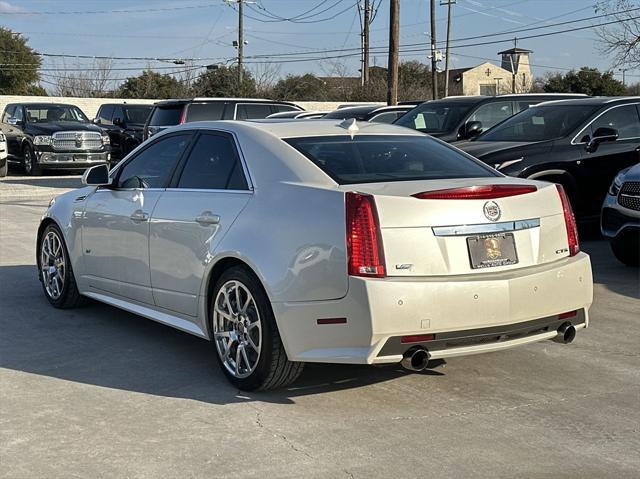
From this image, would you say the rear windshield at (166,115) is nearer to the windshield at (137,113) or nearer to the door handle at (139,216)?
the windshield at (137,113)

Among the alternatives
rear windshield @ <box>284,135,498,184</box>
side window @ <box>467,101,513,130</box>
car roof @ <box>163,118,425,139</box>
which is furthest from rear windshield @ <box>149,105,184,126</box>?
rear windshield @ <box>284,135,498,184</box>

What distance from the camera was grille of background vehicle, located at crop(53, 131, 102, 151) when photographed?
21359mm

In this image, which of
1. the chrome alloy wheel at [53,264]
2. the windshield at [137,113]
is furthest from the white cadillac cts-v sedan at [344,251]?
the windshield at [137,113]

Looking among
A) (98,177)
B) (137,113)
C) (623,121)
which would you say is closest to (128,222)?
(98,177)

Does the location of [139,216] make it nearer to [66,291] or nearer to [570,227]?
[66,291]

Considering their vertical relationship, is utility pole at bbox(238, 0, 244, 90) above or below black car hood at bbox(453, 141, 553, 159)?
above

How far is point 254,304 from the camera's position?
514 centimetres

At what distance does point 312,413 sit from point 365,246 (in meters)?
1.00

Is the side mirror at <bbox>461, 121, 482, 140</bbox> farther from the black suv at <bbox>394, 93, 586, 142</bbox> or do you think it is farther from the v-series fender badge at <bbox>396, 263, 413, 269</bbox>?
the v-series fender badge at <bbox>396, 263, 413, 269</bbox>

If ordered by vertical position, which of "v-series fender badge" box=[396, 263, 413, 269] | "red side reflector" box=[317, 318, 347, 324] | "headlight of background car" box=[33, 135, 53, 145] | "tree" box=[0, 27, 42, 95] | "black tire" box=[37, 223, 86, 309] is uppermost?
"tree" box=[0, 27, 42, 95]

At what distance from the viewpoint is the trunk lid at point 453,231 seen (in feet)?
15.4

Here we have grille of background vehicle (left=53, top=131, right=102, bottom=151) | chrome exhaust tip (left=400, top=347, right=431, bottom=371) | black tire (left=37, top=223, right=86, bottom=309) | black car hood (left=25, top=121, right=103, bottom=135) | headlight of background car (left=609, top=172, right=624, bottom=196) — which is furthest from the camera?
black car hood (left=25, top=121, right=103, bottom=135)

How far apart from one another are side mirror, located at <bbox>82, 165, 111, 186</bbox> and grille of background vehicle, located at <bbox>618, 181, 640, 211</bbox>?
195 inches

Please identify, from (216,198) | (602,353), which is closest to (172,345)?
(216,198)
